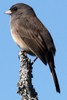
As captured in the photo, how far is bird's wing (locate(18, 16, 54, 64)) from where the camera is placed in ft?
19.8

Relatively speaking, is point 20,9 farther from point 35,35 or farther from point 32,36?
point 35,35

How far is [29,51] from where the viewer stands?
6.43m

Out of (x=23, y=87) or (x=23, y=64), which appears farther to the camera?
(x=23, y=64)

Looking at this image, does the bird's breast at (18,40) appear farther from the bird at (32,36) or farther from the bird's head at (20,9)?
the bird's head at (20,9)

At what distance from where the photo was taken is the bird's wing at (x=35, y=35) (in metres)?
6.02

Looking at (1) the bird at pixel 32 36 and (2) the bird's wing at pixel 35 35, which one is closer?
(1) the bird at pixel 32 36

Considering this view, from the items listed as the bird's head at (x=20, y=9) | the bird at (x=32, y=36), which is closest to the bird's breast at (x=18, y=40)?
the bird at (x=32, y=36)

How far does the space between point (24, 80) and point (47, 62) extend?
2.16 metres

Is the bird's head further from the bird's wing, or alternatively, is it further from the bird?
the bird's wing

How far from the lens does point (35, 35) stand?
6.41 meters

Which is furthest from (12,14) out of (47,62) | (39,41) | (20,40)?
(47,62)

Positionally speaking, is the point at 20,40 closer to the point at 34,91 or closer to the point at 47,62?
the point at 47,62

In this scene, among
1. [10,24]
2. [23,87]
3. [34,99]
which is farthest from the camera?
[10,24]

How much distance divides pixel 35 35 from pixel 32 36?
0.13m
